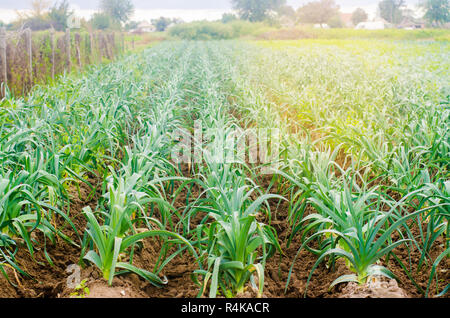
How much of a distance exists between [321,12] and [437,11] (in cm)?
1988

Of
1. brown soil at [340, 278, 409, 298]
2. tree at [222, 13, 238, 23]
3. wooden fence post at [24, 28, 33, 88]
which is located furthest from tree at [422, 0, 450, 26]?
tree at [222, 13, 238, 23]

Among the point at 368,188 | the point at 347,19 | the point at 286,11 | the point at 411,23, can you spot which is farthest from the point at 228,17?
the point at 368,188

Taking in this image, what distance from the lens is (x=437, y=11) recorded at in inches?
824

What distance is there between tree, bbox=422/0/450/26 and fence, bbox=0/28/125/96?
16392mm

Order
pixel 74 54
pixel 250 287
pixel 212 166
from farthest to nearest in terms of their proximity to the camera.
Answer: pixel 74 54 → pixel 212 166 → pixel 250 287

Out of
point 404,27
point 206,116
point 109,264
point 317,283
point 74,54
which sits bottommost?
point 317,283

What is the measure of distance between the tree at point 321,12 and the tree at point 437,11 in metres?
18.7

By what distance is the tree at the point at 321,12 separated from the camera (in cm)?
3975

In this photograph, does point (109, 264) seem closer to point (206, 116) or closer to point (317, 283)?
point (317, 283)

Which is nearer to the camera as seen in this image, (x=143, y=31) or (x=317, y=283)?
(x=317, y=283)

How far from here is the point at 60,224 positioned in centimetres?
301

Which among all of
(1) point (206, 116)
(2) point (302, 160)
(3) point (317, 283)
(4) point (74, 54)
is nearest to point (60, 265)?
(3) point (317, 283)

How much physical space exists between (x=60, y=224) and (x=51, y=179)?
596mm
